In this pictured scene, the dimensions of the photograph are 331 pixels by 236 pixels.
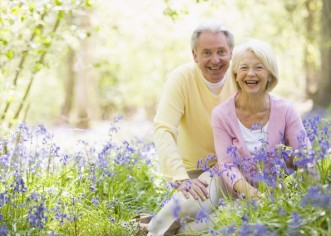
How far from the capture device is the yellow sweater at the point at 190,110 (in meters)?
4.40

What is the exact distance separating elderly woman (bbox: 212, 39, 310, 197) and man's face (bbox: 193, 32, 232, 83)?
11.5 inches

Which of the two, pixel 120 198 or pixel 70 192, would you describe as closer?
pixel 70 192

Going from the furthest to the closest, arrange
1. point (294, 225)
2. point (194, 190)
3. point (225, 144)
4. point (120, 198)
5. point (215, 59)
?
point (120, 198) < point (215, 59) < point (225, 144) < point (194, 190) < point (294, 225)

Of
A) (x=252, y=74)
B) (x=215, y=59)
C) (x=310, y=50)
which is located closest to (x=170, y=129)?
(x=215, y=59)

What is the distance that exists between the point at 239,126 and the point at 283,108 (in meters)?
0.32

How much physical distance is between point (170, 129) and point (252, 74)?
2.53ft

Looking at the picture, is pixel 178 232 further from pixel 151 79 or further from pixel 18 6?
pixel 151 79

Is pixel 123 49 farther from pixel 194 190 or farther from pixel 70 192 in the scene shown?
pixel 194 190

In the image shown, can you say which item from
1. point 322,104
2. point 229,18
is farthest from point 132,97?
point 322,104

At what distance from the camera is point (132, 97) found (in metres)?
30.6

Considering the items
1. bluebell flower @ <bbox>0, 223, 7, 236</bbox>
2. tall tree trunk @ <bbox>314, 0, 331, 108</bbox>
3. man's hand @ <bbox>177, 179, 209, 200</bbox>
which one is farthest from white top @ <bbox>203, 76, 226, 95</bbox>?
tall tree trunk @ <bbox>314, 0, 331, 108</bbox>

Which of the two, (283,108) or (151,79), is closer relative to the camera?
(283,108)

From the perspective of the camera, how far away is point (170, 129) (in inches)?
170

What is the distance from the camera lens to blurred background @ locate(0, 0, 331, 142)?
6398mm
